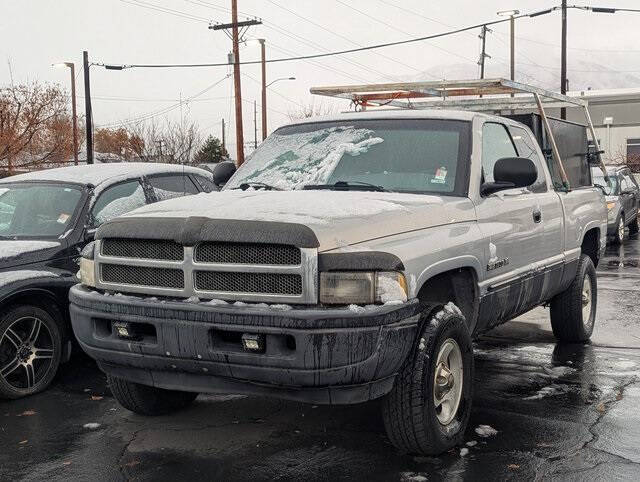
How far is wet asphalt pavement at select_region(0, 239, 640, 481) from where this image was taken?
4.11m

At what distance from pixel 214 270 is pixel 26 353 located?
2560mm

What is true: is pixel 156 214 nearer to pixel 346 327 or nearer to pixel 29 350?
pixel 346 327

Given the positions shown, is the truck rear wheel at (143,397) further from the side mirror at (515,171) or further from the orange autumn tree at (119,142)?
the orange autumn tree at (119,142)

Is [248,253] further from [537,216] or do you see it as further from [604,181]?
[604,181]

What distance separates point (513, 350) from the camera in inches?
274

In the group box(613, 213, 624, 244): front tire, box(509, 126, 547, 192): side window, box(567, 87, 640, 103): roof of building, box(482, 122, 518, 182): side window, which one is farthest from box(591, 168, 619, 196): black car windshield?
box(567, 87, 640, 103): roof of building

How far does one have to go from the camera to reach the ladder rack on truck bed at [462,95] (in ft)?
22.0

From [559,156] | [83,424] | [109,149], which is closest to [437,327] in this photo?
[83,424]

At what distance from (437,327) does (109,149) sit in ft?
245

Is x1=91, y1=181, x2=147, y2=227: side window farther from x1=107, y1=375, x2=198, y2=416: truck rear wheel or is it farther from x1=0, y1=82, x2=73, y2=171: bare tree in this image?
x1=0, y1=82, x2=73, y2=171: bare tree

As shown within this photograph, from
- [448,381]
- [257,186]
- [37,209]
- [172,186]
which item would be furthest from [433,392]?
[172,186]

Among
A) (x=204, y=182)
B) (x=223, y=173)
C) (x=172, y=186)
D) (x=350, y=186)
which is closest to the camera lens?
(x=350, y=186)

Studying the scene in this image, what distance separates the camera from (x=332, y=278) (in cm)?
371

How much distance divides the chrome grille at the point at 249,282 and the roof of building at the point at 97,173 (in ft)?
9.76
